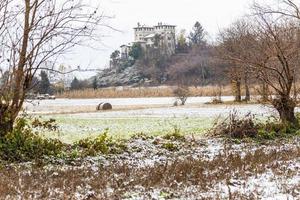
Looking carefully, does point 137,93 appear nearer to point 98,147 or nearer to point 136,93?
point 136,93

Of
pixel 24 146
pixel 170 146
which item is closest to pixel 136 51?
pixel 170 146

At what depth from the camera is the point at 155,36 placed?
135m

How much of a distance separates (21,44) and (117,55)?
124m

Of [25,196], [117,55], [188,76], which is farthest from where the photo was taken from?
[117,55]

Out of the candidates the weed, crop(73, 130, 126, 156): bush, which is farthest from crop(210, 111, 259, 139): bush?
crop(73, 130, 126, 156): bush

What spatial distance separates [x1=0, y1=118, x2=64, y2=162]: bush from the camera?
12391 millimetres

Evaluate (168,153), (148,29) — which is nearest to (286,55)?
(168,153)

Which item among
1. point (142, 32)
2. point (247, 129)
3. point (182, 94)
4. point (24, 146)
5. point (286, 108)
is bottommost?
point (247, 129)

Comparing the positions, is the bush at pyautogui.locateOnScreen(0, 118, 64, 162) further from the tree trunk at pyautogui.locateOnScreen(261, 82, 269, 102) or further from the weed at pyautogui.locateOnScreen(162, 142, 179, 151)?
the tree trunk at pyautogui.locateOnScreen(261, 82, 269, 102)

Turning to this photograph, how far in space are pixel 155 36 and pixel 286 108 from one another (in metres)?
117

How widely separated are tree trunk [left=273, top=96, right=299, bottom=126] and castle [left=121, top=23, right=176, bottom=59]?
104 metres

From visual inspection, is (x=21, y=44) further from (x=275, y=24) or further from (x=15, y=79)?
(x=275, y=24)

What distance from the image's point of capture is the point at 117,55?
13688 cm

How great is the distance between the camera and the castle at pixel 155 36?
134 m
